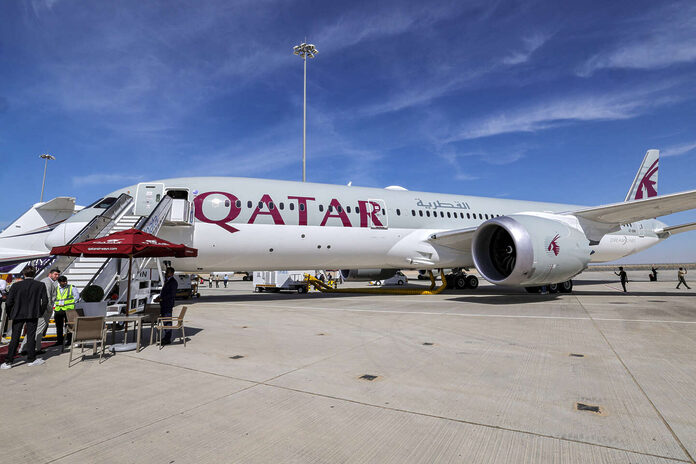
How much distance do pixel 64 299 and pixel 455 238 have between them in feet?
39.3

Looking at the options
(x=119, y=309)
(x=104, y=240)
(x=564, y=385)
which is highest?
(x=104, y=240)

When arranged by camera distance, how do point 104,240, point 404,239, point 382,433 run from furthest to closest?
point 404,239
point 104,240
point 382,433

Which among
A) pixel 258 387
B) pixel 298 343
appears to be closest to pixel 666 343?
pixel 298 343

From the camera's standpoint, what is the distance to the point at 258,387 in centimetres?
413

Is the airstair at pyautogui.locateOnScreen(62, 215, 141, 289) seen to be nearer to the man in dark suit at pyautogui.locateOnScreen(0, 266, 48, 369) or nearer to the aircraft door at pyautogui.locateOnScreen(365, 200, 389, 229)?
the man in dark suit at pyautogui.locateOnScreen(0, 266, 48, 369)

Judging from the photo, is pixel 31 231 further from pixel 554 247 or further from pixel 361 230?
pixel 554 247

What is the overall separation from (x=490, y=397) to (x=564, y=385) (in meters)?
0.99

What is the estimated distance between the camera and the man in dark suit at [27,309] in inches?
215

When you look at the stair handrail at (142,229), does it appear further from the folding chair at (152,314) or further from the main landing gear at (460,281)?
the main landing gear at (460,281)

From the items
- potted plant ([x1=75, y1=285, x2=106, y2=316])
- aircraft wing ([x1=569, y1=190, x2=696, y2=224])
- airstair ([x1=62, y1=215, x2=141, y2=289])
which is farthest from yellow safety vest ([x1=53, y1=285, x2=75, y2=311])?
aircraft wing ([x1=569, y1=190, x2=696, y2=224])

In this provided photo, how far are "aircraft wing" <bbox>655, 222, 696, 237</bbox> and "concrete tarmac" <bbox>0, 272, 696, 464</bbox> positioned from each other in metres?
14.0

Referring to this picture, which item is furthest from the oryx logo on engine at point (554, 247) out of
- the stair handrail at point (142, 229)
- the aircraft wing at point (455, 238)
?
the stair handrail at point (142, 229)

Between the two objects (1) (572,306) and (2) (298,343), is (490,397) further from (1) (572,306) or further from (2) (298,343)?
(1) (572,306)

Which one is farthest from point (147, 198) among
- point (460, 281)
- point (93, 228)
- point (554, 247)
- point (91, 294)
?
point (460, 281)
